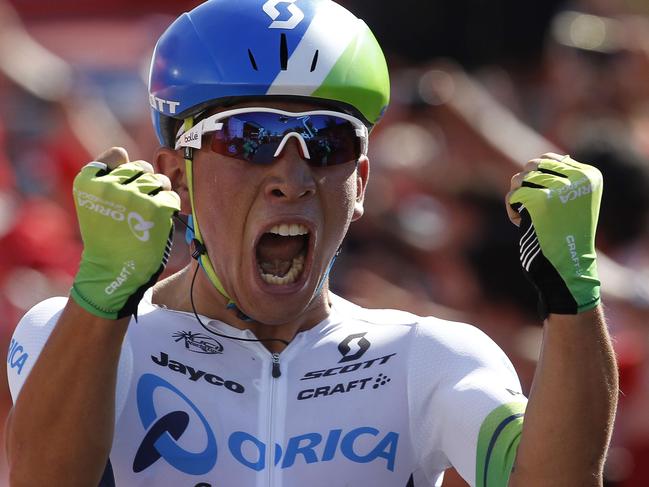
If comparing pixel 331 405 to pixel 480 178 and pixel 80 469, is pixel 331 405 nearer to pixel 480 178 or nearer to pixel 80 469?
pixel 80 469

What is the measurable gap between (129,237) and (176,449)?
0.72 metres

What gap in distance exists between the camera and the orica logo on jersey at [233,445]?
4.12 metres

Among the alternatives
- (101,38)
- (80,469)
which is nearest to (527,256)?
(80,469)

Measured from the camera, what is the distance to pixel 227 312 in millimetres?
4406

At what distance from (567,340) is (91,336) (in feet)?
4.12

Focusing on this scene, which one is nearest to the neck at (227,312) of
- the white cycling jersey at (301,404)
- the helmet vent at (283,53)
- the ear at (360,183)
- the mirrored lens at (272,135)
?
the white cycling jersey at (301,404)

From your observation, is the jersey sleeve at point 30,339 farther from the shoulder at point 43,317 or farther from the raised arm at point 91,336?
the raised arm at point 91,336

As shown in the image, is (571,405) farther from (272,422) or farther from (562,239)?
(272,422)

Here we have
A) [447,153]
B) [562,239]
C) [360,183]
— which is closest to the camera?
[562,239]

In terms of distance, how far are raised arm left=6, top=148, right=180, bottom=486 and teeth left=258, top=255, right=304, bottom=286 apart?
0.46 metres

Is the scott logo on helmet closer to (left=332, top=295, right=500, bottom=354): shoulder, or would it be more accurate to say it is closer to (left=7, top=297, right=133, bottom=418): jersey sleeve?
(left=7, top=297, right=133, bottom=418): jersey sleeve

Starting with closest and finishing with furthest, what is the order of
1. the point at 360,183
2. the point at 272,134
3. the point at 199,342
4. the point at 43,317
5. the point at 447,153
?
the point at 272,134
the point at 43,317
the point at 199,342
the point at 360,183
the point at 447,153

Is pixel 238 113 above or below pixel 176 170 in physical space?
above

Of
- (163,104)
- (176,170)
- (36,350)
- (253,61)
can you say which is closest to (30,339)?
(36,350)
